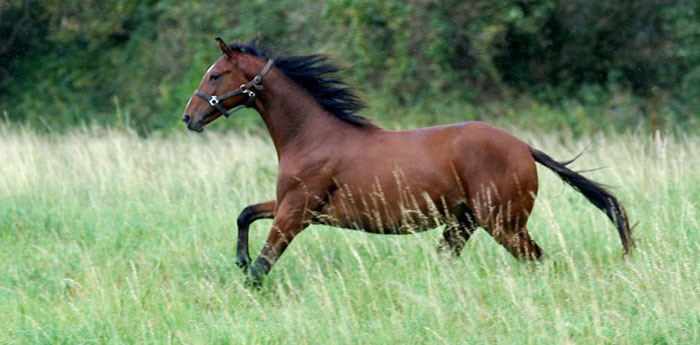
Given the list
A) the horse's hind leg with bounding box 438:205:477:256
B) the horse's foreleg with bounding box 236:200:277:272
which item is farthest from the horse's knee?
the horse's hind leg with bounding box 438:205:477:256

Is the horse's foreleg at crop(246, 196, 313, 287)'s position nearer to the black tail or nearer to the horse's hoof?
the horse's hoof

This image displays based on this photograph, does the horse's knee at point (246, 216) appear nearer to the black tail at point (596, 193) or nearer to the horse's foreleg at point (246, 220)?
the horse's foreleg at point (246, 220)

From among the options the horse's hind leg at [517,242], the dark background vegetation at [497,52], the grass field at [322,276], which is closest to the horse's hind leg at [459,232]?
the grass field at [322,276]

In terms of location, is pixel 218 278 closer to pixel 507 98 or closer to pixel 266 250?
pixel 266 250

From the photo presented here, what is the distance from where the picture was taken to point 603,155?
866cm

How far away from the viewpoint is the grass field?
425 centimetres

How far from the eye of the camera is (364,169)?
17.7ft

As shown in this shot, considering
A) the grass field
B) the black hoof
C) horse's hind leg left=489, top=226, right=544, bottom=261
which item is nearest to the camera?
the grass field

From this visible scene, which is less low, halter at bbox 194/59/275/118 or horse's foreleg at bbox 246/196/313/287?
halter at bbox 194/59/275/118

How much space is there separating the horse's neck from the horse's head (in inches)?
4.2

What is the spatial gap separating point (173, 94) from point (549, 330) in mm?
14925

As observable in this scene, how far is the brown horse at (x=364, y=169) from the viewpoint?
5.21 meters

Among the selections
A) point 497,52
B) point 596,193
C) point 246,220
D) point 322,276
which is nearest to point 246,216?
point 246,220

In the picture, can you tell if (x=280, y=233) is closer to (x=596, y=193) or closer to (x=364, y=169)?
(x=364, y=169)
